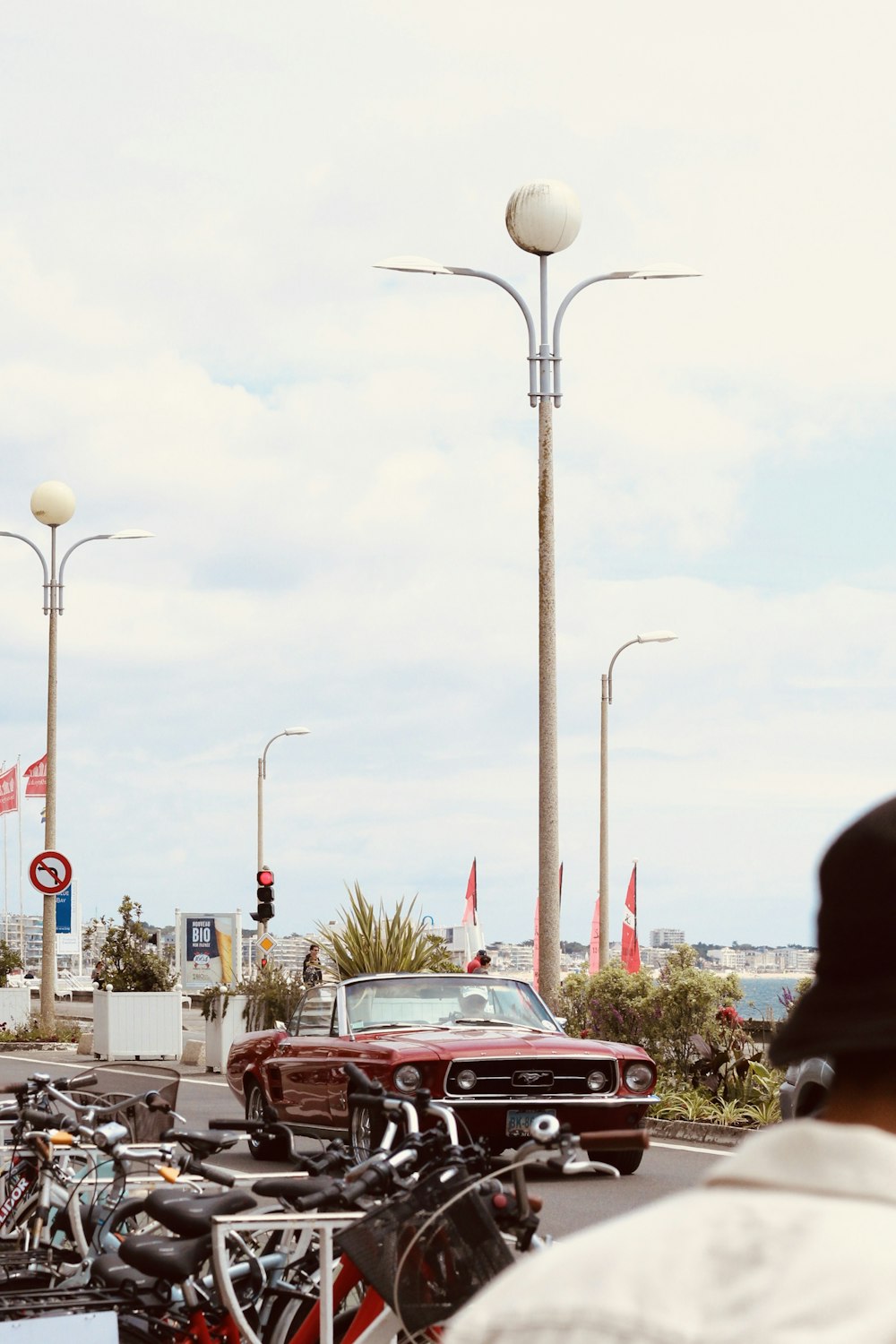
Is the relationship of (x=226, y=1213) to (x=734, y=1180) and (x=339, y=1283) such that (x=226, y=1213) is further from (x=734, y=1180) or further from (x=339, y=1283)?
(x=734, y=1180)

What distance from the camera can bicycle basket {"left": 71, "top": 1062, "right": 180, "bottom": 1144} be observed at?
786 cm

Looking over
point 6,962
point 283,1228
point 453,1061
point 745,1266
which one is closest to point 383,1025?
point 453,1061

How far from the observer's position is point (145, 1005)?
31.8 m

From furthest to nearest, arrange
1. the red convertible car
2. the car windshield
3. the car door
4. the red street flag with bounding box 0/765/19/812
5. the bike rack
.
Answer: the red street flag with bounding box 0/765/19/812 → the car windshield → the car door → the red convertible car → the bike rack

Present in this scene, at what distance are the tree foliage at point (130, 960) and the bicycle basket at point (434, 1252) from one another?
3040 centimetres

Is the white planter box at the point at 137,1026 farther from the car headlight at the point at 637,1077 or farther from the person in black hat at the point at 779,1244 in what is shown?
the person in black hat at the point at 779,1244

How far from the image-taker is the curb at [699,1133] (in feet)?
55.0

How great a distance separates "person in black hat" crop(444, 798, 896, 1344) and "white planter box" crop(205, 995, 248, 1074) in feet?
84.6

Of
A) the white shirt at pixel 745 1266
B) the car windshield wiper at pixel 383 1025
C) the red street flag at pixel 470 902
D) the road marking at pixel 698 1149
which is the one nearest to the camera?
the white shirt at pixel 745 1266

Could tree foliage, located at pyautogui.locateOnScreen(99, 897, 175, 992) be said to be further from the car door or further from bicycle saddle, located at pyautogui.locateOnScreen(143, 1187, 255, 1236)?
bicycle saddle, located at pyautogui.locateOnScreen(143, 1187, 255, 1236)

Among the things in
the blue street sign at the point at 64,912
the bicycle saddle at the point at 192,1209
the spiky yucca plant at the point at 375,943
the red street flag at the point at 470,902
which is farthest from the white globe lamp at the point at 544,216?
the red street flag at the point at 470,902

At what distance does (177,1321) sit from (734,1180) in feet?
14.8

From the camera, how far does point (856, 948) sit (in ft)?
4.40

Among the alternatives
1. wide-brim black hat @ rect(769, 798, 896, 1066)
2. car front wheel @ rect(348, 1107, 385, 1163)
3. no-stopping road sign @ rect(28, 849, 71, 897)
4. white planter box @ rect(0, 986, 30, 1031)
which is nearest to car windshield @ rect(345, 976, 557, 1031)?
car front wheel @ rect(348, 1107, 385, 1163)
